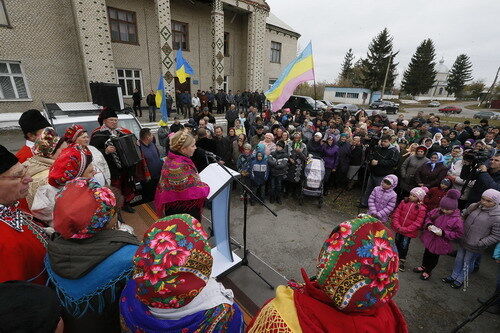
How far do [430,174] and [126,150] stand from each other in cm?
599

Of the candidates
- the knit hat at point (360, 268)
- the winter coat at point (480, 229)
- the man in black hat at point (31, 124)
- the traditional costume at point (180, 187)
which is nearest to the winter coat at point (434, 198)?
the winter coat at point (480, 229)

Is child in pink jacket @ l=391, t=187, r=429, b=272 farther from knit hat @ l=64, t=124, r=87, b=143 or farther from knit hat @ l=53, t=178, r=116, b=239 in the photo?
knit hat @ l=64, t=124, r=87, b=143

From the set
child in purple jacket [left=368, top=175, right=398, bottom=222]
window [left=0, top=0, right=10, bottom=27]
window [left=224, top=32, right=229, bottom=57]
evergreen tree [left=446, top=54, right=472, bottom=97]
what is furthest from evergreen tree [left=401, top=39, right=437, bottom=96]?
window [left=0, top=0, right=10, bottom=27]

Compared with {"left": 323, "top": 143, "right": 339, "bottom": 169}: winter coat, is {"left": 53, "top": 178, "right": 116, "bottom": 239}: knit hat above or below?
above

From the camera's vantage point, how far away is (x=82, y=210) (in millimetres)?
1376

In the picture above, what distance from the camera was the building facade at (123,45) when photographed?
1223 centimetres

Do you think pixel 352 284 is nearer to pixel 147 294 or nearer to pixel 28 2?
pixel 147 294

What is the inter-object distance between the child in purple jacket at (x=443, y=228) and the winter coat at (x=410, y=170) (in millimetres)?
1941

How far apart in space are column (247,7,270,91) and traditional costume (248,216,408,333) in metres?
21.3

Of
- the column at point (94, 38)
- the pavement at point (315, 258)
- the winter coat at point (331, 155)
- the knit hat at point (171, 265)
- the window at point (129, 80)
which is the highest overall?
the column at point (94, 38)

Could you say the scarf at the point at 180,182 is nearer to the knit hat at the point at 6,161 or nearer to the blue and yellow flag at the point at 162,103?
the knit hat at the point at 6,161

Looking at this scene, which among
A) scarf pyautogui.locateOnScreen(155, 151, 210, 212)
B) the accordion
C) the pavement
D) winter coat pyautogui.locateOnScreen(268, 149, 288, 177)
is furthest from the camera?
winter coat pyautogui.locateOnScreen(268, 149, 288, 177)

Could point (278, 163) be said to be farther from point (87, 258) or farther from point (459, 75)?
point (459, 75)

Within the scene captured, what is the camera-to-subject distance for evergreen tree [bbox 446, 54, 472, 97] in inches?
2313
